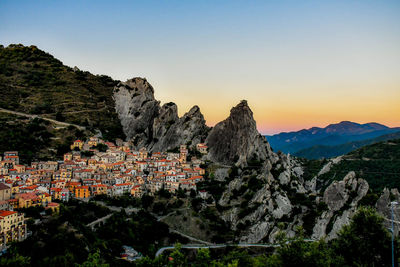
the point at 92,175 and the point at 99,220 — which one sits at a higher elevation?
the point at 92,175

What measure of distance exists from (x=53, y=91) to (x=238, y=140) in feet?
171

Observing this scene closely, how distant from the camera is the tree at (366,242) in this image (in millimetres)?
23859

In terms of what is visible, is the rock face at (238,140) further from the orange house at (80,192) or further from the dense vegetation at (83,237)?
the orange house at (80,192)

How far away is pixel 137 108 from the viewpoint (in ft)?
280

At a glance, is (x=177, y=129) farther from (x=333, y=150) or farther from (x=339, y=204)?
(x=333, y=150)

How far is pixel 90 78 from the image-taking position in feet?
350

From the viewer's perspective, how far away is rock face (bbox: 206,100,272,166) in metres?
64.9

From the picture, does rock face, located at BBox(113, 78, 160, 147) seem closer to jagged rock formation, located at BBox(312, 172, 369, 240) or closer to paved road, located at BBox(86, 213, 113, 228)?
paved road, located at BBox(86, 213, 113, 228)

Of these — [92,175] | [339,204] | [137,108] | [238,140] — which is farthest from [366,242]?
[137,108]

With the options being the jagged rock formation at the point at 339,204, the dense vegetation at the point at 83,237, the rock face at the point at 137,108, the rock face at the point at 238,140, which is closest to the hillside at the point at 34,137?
the rock face at the point at 137,108

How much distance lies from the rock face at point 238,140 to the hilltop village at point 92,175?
3.38 meters

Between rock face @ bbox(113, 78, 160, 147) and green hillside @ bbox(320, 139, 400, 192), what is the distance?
44.4 metres

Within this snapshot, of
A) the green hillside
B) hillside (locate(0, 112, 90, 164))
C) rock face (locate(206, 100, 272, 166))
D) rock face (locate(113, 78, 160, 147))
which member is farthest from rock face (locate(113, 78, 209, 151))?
the green hillside

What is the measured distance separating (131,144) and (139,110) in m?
13.6
